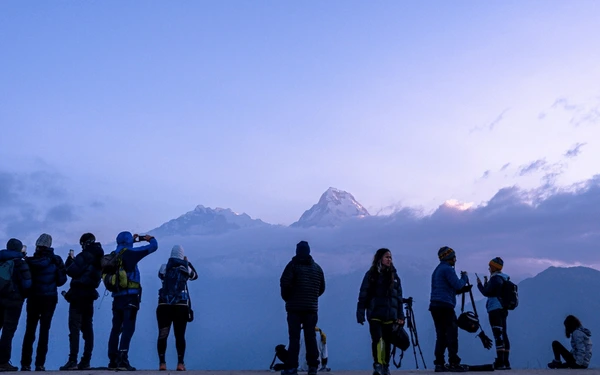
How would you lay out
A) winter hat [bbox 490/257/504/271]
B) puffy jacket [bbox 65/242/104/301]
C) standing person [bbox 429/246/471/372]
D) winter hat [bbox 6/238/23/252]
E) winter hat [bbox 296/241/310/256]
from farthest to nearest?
1. winter hat [bbox 490/257/504/271]
2. winter hat [bbox 6/238/23/252]
3. puffy jacket [bbox 65/242/104/301]
4. standing person [bbox 429/246/471/372]
5. winter hat [bbox 296/241/310/256]

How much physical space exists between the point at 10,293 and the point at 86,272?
5.00 feet

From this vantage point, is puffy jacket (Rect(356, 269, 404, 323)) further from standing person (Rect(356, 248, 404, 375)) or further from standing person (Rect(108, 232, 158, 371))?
standing person (Rect(108, 232, 158, 371))

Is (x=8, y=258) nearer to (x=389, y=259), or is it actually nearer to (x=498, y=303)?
(x=389, y=259)

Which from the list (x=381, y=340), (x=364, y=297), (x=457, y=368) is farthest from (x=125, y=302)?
(x=457, y=368)

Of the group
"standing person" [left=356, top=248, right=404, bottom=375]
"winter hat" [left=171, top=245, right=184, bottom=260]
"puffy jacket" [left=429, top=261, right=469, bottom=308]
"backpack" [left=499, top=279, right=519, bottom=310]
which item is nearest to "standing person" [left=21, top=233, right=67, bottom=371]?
"winter hat" [left=171, top=245, right=184, bottom=260]

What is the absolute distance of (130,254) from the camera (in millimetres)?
12398

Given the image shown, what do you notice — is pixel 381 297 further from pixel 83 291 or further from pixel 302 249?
pixel 83 291

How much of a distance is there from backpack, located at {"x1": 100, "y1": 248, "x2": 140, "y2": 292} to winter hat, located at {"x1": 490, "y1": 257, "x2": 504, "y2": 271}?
8.13 m

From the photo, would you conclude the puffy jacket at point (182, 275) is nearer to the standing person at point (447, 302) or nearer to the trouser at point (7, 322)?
the trouser at point (7, 322)

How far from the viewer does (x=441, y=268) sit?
1262cm

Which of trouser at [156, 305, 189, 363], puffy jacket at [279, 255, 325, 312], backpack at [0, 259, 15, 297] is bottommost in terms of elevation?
trouser at [156, 305, 189, 363]

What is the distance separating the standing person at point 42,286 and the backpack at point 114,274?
1098 mm

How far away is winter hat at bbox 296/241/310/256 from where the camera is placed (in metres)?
11.3

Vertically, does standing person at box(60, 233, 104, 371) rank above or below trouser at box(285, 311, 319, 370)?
above
